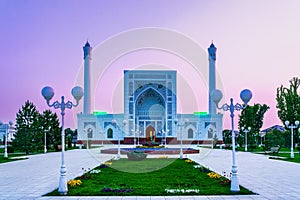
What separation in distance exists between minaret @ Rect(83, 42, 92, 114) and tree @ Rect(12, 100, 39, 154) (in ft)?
79.5

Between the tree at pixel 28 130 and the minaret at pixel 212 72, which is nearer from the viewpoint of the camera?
the tree at pixel 28 130

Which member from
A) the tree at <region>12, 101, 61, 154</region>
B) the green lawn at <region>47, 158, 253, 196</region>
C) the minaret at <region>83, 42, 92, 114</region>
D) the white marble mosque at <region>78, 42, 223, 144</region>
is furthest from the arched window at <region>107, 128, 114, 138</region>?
the green lawn at <region>47, 158, 253, 196</region>

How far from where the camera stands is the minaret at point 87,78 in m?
52.4

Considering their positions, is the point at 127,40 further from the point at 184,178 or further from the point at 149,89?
the point at 149,89

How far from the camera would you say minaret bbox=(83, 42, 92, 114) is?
5241cm

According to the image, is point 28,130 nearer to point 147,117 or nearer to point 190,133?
point 147,117

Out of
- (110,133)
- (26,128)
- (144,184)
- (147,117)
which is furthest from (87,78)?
(144,184)

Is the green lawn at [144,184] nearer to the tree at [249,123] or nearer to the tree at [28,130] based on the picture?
the tree at [28,130]

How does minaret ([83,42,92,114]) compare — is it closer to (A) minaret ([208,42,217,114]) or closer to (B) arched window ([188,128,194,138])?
(B) arched window ([188,128,194,138])

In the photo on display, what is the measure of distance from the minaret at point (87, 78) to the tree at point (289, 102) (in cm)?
2679

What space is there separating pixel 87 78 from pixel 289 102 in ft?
93.7

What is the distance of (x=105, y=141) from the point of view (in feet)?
181

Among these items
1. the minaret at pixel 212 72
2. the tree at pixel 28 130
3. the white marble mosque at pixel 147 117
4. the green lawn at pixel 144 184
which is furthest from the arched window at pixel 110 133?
the green lawn at pixel 144 184

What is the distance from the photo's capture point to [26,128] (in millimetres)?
26469
